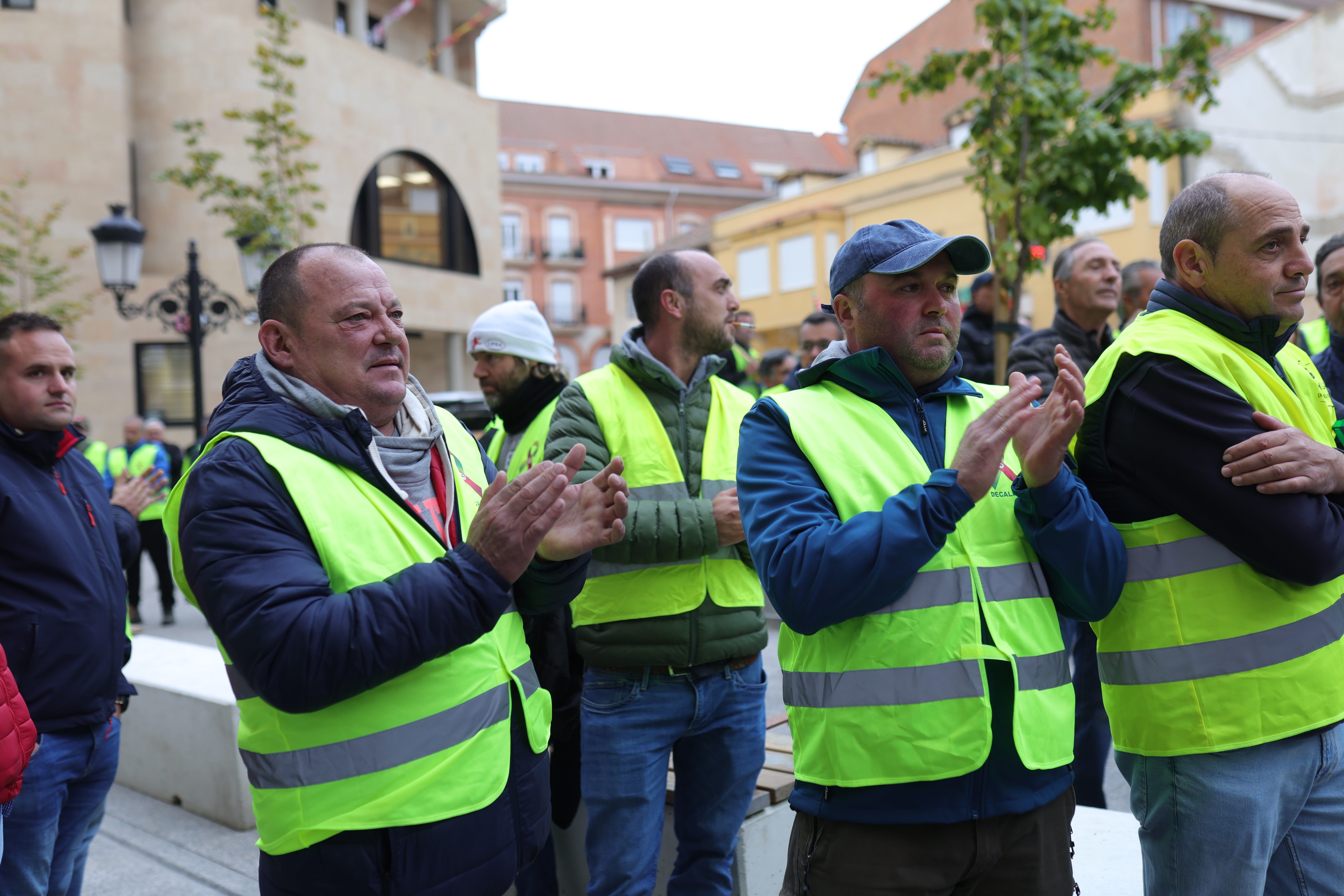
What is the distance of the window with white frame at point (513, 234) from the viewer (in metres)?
45.2

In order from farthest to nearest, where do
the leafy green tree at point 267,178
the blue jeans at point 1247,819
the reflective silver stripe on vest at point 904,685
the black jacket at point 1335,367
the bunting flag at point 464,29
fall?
1. the bunting flag at point 464,29
2. the leafy green tree at point 267,178
3. the black jacket at point 1335,367
4. the blue jeans at point 1247,819
5. the reflective silver stripe on vest at point 904,685

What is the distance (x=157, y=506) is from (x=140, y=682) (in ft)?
19.2

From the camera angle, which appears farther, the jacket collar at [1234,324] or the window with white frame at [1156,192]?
the window with white frame at [1156,192]

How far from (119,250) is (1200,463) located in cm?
992

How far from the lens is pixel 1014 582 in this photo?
2152mm

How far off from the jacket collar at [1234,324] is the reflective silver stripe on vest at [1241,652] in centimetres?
60

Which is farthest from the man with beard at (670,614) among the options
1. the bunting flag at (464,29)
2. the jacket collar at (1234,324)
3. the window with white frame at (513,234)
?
the window with white frame at (513,234)

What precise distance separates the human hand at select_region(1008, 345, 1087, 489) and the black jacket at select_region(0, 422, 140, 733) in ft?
9.05

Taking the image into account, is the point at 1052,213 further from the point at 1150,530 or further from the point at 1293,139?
Result: the point at 1293,139

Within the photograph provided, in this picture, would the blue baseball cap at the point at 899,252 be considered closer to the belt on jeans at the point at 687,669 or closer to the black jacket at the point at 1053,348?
the belt on jeans at the point at 687,669

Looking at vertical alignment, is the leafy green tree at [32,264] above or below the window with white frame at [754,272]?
below

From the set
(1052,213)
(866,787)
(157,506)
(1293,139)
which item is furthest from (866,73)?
(1293,139)

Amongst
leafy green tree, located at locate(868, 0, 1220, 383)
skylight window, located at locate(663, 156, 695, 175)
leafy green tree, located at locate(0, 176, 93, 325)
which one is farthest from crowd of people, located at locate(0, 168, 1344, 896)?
skylight window, located at locate(663, 156, 695, 175)

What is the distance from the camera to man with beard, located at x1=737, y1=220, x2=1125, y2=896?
201 cm
